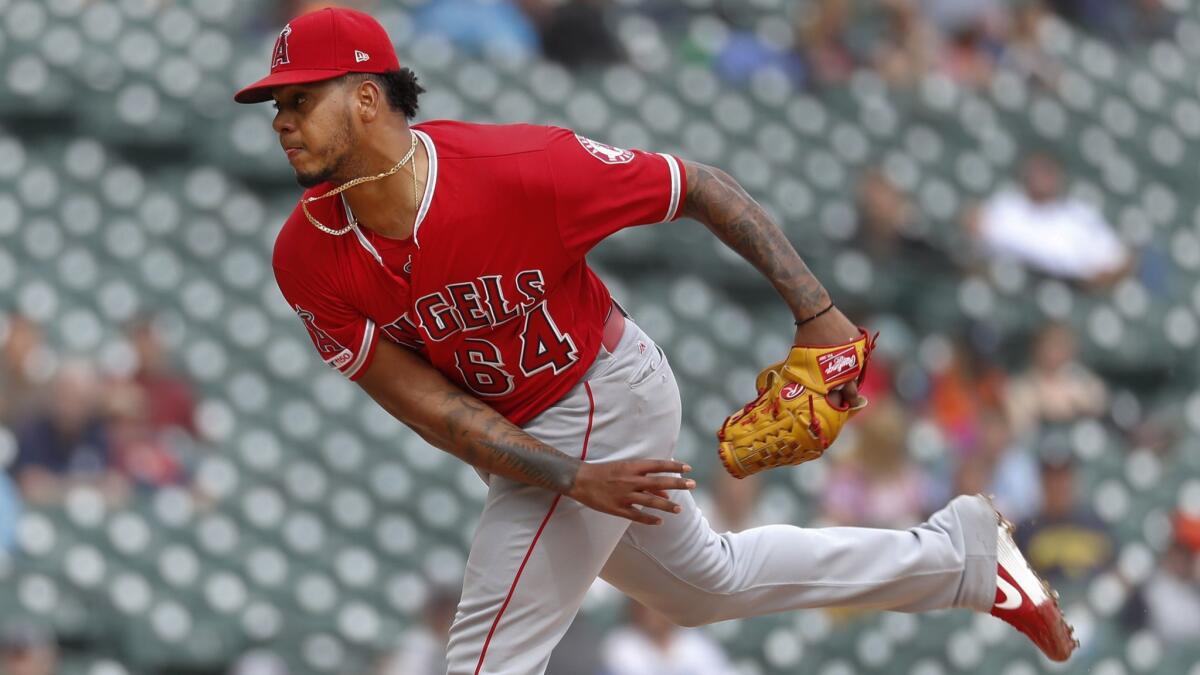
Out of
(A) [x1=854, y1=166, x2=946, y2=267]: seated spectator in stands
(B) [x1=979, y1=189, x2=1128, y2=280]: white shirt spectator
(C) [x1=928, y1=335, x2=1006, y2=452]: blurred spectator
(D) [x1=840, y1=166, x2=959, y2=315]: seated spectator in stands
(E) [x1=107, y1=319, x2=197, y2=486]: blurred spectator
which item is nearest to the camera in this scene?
(E) [x1=107, y1=319, x2=197, y2=486]: blurred spectator

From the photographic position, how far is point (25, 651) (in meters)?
5.50

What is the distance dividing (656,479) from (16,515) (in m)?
3.62

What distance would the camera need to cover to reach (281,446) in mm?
6656

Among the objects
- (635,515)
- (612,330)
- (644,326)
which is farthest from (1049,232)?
(635,515)

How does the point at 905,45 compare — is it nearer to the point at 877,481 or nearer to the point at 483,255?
the point at 877,481

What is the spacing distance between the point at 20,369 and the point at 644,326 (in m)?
2.52

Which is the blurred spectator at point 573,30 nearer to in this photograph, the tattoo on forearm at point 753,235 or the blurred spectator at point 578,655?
the blurred spectator at point 578,655

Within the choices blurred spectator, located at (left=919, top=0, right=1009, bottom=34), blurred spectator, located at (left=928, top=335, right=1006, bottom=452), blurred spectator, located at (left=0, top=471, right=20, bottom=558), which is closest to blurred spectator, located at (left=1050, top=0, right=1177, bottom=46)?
blurred spectator, located at (left=919, top=0, right=1009, bottom=34)

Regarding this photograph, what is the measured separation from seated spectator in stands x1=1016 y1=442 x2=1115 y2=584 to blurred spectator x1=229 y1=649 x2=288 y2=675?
2.90 m

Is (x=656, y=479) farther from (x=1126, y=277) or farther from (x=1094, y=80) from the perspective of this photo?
(x=1094, y=80)

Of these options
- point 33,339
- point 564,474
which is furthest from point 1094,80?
point 564,474

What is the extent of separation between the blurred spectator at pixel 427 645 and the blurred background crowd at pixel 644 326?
0.6 inches

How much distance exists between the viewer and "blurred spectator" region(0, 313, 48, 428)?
6.06 metres

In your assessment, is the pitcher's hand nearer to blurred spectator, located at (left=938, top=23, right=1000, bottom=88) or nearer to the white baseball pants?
the white baseball pants
